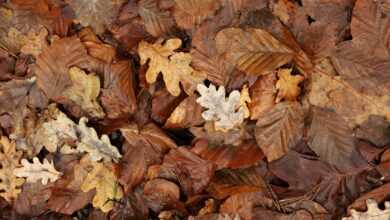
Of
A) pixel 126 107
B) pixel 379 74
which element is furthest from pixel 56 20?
pixel 379 74

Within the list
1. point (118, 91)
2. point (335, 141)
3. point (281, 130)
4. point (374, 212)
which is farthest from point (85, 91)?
point (374, 212)

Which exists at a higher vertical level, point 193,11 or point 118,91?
point 193,11

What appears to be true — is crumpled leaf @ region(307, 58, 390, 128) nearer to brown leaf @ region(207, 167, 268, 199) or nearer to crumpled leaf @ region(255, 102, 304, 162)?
crumpled leaf @ region(255, 102, 304, 162)

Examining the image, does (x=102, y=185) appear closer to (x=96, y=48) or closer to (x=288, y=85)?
(x=96, y=48)

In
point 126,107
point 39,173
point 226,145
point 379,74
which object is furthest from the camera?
point 39,173

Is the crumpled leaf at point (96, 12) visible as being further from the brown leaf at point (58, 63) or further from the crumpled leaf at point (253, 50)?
the crumpled leaf at point (253, 50)

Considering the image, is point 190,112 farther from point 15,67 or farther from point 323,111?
point 15,67
